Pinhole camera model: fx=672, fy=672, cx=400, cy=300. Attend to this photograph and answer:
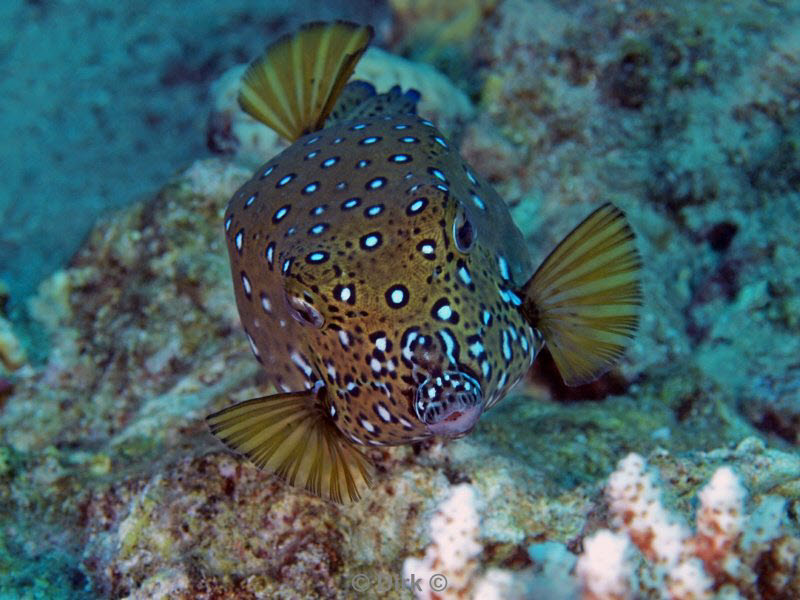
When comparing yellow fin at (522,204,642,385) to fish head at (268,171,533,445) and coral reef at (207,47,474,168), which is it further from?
coral reef at (207,47,474,168)

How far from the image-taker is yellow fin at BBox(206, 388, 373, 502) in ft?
8.89

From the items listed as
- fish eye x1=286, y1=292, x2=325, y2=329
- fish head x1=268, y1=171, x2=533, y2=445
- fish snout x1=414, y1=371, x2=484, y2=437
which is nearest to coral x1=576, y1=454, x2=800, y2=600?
fish snout x1=414, y1=371, x2=484, y2=437

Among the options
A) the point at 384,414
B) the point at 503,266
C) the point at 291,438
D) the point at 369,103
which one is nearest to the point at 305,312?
the point at 384,414

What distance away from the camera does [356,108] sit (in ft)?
12.7

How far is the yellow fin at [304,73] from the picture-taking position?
375cm

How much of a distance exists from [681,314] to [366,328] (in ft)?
12.4

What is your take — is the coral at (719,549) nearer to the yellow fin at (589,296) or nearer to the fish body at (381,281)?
the fish body at (381,281)

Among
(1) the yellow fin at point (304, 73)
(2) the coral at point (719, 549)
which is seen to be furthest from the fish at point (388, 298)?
(2) the coral at point (719, 549)

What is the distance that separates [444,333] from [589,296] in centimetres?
90

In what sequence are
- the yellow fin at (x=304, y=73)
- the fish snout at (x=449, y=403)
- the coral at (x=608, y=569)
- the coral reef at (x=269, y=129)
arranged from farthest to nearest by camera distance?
the coral reef at (x=269, y=129)
the yellow fin at (x=304, y=73)
the fish snout at (x=449, y=403)
the coral at (x=608, y=569)

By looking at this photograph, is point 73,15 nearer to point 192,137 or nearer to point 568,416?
point 192,137

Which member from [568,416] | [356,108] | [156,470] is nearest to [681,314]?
[568,416]

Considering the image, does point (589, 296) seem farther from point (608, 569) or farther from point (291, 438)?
point (291, 438)

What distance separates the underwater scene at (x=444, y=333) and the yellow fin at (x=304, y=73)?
0.02m
